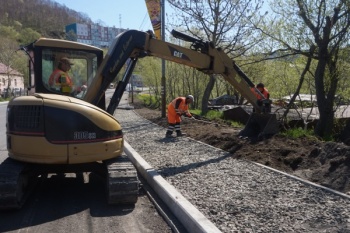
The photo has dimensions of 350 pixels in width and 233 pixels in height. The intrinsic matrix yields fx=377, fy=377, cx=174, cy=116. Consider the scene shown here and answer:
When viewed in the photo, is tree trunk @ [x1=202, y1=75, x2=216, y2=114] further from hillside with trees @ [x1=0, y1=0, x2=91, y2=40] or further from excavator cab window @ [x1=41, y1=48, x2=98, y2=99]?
hillside with trees @ [x1=0, y1=0, x2=91, y2=40]

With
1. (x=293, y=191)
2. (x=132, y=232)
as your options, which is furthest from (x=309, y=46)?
(x=132, y=232)

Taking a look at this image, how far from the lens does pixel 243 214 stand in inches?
191

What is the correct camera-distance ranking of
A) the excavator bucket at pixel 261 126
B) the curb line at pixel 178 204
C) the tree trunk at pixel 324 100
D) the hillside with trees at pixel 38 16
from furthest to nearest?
the hillside with trees at pixel 38 16 → the tree trunk at pixel 324 100 → the excavator bucket at pixel 261 126 → the curb line at pixel 178 204

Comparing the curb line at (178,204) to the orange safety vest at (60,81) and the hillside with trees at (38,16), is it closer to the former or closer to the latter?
the orange safety vest at (60,81)

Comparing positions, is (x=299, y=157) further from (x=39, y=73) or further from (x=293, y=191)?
(x=39, y=73)

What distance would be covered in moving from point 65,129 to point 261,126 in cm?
645

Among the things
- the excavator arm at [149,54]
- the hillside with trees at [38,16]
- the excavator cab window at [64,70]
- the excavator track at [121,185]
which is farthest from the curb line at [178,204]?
the hillside with trees at [38,16]

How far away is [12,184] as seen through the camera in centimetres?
526

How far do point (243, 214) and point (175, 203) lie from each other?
1007mm

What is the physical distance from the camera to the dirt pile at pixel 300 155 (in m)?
6.31

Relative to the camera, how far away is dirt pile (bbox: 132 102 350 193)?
6.31 m

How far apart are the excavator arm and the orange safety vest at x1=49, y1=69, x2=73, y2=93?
1.41 ft

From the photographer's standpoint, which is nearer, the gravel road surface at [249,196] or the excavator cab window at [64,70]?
the gravel road surface at [249,196]

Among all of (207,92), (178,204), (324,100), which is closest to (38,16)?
(207,92)
